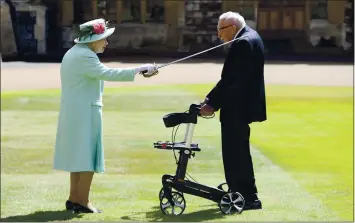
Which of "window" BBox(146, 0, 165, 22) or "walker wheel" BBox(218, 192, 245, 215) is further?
"window" BBox(146, 0, 165, 22)

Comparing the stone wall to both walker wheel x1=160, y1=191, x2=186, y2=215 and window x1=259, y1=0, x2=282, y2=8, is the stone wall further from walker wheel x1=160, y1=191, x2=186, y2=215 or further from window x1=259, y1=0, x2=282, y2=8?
walker wheel x1=160, y1=191, x2=186, y2=215

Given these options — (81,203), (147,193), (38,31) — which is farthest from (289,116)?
(38,31)

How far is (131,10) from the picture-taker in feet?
144

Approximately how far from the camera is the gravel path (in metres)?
27.5

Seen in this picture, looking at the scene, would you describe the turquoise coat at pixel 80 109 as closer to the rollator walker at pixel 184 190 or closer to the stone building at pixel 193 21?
the rollator walker at pixel 184 190

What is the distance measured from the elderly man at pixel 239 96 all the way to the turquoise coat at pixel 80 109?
2.74 feet

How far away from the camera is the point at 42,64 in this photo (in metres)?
36.0

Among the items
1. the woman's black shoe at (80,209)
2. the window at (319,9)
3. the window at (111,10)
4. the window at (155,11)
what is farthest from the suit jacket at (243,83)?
the window at (319,9)

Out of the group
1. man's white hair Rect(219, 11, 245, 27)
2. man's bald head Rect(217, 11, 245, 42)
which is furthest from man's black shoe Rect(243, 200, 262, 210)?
man's white hair Rect(219, 11, 245, 27)

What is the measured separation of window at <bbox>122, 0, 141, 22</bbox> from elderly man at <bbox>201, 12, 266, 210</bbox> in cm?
3446

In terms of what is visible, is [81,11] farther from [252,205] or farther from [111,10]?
[252,205]

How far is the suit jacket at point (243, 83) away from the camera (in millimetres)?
8852

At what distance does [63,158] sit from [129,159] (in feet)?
14.9

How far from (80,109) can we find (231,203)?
1593 mm
